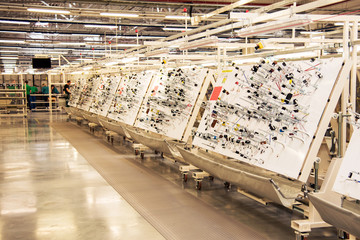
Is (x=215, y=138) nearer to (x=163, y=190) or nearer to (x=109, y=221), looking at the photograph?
(x=163, y=190)

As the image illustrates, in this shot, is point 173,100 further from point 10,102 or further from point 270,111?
point 10,102

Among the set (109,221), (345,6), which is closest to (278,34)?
(345,6)

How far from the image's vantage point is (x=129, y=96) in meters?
8.68

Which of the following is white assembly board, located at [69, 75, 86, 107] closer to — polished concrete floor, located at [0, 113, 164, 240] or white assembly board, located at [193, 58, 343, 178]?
polished concrete floor, located at [0, 113, 164, 240]

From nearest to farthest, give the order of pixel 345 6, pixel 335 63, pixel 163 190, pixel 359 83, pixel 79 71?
pixel 335 63, pixel 359 83, pixel 163 190, pixel 345 6, pixel 79 71

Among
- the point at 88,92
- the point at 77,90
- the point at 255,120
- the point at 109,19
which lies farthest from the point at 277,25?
the point at 77,90

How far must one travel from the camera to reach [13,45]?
19094 millimetres

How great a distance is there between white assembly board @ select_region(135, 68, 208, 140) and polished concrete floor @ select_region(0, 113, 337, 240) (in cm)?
76

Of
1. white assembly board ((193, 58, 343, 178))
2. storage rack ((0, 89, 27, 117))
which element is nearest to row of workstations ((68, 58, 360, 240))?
white assembly board ((193, 58, 343, 178))

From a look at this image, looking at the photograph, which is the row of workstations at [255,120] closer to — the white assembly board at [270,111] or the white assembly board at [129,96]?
the white assembly board at [270,111]

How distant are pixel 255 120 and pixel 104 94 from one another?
721 cm

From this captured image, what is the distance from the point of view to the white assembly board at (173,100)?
6.09m

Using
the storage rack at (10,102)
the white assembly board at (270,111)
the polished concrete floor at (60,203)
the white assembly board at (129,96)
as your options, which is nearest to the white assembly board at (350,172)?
the white assembly board at (270,111)

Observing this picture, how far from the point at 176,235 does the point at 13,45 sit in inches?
713
